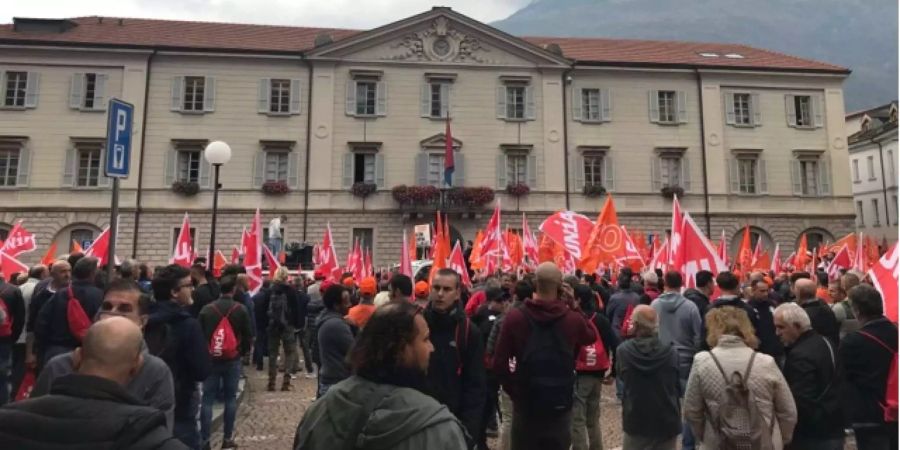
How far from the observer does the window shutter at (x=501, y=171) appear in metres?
30.7

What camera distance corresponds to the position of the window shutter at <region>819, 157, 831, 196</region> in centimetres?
3244

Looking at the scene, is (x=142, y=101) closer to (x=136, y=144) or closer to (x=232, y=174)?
(x=136, y=144)

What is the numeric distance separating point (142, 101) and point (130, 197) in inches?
186

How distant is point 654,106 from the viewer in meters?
32.5

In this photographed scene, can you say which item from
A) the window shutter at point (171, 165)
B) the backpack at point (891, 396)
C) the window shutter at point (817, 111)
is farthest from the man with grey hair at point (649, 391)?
the window shutter at point (817, 111)

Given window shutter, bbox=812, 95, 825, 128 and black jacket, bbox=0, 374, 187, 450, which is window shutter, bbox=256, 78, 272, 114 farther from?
black jacket, bbox=0, 374, 187, 450

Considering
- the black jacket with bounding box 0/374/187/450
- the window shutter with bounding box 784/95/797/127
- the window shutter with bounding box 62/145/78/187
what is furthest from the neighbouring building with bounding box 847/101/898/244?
the black jacket with bounding box 0/374/187/450

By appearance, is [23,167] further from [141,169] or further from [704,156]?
[704,156]

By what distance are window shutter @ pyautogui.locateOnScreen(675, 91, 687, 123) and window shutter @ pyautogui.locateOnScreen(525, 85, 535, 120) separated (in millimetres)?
8062

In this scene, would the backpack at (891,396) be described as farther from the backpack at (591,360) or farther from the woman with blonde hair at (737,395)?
the backpack at (591,360)

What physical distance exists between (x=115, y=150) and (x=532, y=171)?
86.0ft

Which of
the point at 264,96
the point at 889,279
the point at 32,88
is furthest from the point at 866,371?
the point at 32,88

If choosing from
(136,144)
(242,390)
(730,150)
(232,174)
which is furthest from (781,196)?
(136,144)

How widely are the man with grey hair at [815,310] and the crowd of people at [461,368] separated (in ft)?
0.07
